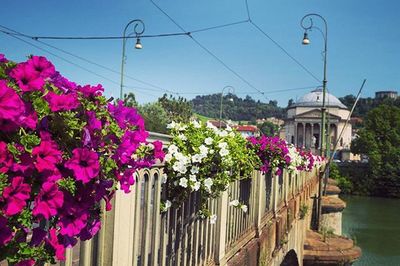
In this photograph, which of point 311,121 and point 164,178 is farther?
point 311,121

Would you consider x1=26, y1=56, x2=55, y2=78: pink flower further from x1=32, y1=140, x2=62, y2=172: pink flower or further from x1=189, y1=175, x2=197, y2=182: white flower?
x1=189, y1=175, x2=197, y2=182: white flower

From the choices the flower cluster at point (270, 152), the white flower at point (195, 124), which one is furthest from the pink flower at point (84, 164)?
the flower cluster at point (270, 152)

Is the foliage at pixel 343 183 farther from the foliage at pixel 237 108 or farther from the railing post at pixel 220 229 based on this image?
the foliage at pixel 237 108

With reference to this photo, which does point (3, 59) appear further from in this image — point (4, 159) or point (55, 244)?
point (55, 244)

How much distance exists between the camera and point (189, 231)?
417cm

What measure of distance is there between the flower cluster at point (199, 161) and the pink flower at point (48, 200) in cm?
185

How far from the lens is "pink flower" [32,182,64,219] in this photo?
1.55 meters

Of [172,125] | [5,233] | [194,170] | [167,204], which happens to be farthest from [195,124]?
[5,233]

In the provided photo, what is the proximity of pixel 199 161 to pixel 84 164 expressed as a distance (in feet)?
7.02

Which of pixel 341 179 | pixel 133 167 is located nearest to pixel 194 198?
pixel 133 167

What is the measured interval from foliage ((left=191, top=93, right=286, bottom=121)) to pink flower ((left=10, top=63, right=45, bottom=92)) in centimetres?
13392

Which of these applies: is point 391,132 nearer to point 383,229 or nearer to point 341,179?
point 341,179

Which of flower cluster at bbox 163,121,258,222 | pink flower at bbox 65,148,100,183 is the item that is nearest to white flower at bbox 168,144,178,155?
flower cluster at bbox 163,121,258,222

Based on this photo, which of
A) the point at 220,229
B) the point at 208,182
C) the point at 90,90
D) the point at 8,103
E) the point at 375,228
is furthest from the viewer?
the point at 375,228
